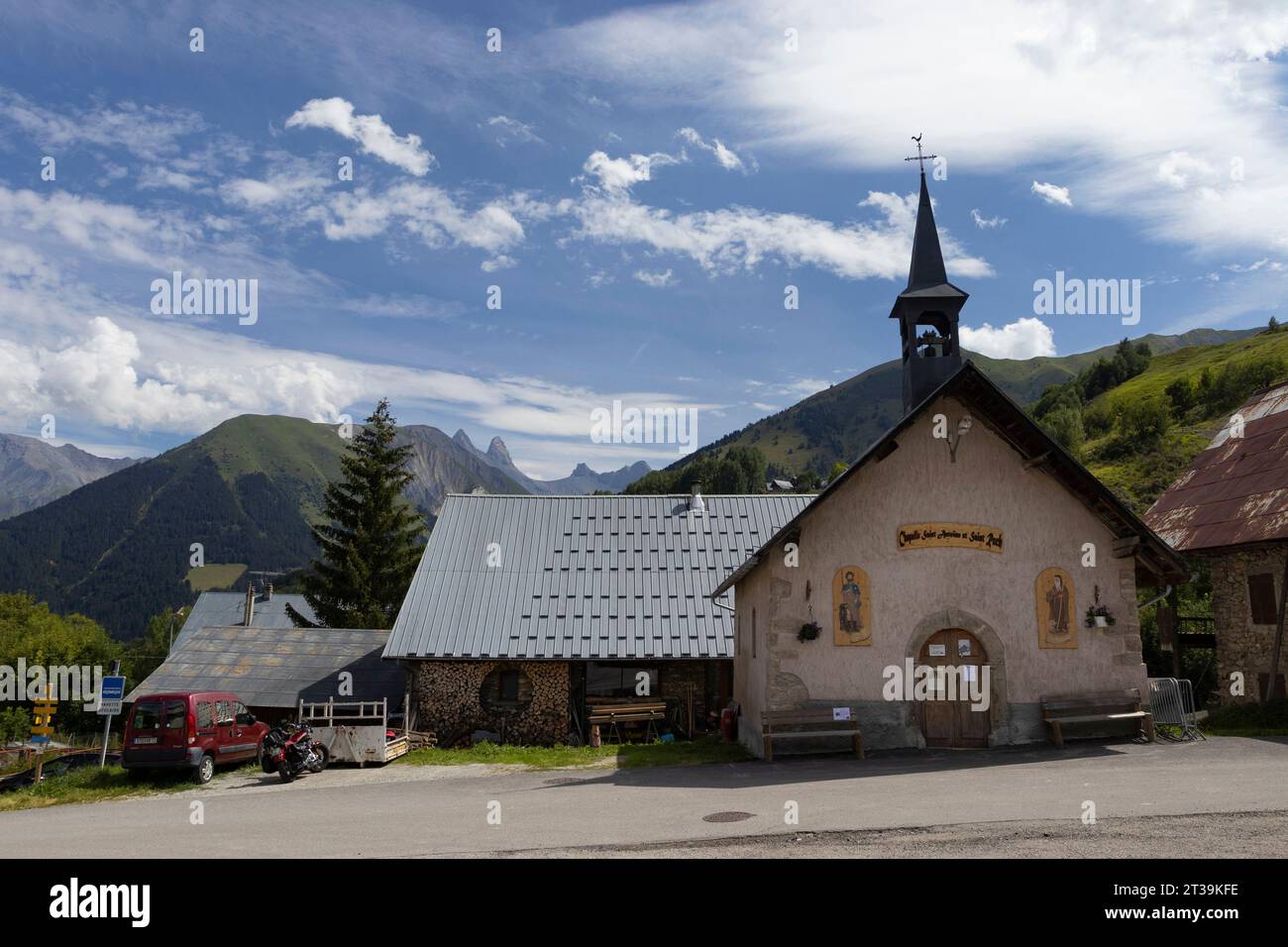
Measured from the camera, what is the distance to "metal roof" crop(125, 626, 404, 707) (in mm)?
25484

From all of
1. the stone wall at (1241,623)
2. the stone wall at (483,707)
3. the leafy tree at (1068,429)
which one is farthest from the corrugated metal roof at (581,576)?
the leafy tree at (1068,429)

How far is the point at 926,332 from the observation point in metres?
20.4

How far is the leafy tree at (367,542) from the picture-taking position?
4444 centimetres

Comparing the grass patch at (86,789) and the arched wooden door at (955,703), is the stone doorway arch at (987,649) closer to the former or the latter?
the arched wooden door at (955,703)

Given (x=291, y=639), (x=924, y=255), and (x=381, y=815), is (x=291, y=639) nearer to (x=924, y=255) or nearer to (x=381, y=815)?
(x=381, y=815)

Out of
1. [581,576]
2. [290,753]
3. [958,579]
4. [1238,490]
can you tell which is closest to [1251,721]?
[1238,490]

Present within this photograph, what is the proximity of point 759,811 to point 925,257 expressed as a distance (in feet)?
48.2

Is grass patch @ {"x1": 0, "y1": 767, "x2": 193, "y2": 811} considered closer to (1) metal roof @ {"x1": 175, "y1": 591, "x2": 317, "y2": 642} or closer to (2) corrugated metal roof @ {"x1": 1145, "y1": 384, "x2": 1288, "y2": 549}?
(2) corrugated metal roof @ {"x1": 1145, "y1": 384, "x2": 1288, "y2": 549}

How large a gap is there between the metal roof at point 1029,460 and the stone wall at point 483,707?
8095 millimetres

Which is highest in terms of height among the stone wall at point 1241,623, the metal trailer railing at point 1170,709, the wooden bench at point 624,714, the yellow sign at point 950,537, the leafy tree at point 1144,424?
the leafy tree at point 1144,424

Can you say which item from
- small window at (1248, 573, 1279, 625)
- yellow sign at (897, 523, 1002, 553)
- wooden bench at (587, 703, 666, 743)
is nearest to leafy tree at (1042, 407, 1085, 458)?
small window at (1248, 573, 1279, 625)

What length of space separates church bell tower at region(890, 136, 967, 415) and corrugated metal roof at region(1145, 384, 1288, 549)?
8.37 metres

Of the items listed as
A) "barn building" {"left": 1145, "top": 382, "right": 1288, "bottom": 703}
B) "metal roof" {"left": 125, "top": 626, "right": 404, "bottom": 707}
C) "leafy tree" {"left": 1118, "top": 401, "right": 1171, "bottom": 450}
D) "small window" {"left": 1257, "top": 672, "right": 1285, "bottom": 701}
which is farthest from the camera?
"leafy tree" {"left": 1118, "top": 401, "right": 1171, "bottom": 450}

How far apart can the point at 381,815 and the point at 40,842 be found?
445cm
